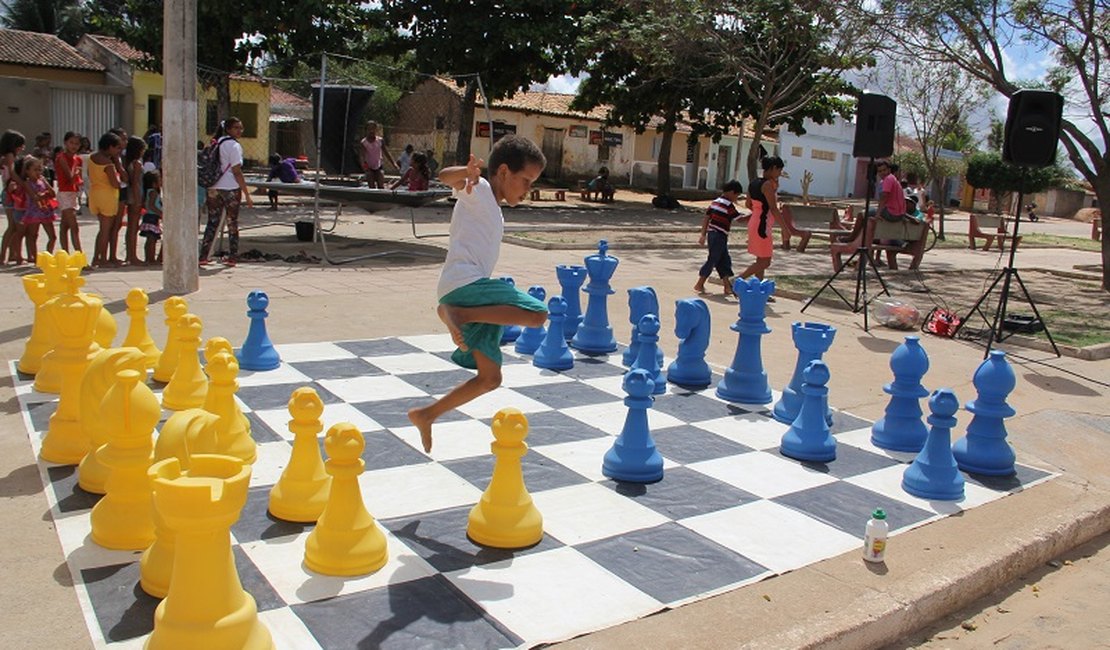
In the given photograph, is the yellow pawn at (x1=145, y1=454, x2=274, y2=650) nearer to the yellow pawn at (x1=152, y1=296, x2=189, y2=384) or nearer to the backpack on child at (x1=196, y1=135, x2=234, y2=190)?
the yellow pawn at (x1=152, y1=296, x2=189, y2=384)

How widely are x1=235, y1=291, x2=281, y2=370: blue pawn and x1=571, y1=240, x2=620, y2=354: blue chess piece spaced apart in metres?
2.16

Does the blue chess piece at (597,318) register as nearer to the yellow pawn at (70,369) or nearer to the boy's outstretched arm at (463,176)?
the boy's outstretched arm at (463,176)

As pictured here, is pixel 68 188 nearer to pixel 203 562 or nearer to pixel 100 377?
pixel 100 377

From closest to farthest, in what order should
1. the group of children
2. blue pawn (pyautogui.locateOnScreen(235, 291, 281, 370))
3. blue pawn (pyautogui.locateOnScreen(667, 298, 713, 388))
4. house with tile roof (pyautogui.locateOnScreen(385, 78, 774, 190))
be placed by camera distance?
blue pawn (pyautogui.locateOnScreen(235, 291, 281, 370)) → blue pawn (pyautogui.locateOnScreen(667, 298, 713, 388)) → the group of children → house with tile roof (pyautogui.locateOnScreen(385, 78, 774, 190))

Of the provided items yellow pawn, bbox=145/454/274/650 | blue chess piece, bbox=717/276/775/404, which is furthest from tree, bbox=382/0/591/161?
yellow pawn, bbox=145/454/274/650

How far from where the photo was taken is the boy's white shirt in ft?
12.6

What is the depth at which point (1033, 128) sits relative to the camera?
7.75 meters

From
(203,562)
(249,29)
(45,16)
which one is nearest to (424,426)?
(203,562)

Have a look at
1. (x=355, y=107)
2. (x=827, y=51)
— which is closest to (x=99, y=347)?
(x=355, y=107)

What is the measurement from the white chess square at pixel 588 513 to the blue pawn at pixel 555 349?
2.00 meters

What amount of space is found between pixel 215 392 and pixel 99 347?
0.86 m

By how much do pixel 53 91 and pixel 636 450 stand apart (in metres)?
28.5

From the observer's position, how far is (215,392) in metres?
3.76

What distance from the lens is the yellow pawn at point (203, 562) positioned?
2.20 metres
